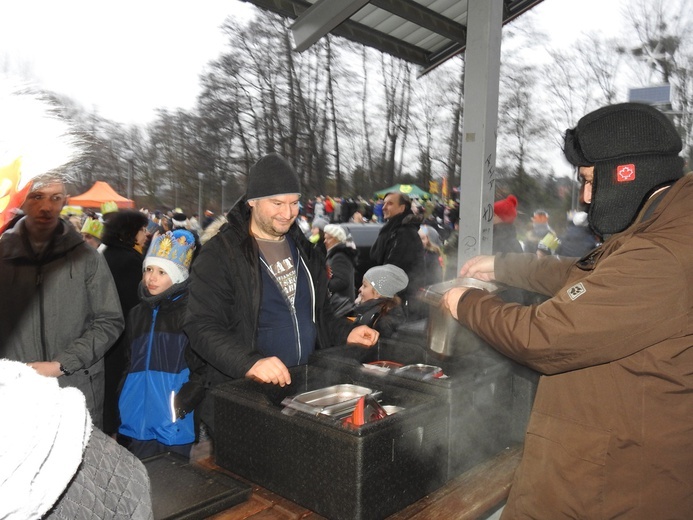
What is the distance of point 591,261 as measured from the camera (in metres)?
1.37

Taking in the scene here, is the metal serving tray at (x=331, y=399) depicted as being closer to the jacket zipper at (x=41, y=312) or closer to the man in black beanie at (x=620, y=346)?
the man in black beanie at (x=620, y=346)

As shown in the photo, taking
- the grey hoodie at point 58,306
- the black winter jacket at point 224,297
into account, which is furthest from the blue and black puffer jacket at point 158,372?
the black winter jacket at point 224,297

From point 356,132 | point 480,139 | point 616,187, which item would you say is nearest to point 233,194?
point 356,132

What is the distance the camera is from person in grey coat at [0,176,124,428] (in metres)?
2.45

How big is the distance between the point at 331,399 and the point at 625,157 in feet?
3.72

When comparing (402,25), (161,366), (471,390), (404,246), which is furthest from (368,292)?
(402,25)

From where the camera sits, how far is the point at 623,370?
1.23m

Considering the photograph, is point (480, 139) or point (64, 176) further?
point (480, 139)

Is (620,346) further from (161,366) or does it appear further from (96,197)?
(96,197)

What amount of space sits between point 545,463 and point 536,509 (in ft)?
0.41

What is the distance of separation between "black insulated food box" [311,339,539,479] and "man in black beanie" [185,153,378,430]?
23cm

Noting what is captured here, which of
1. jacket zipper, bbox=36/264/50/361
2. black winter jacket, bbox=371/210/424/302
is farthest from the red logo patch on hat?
black winter jacket, bbox=371/210/424/302

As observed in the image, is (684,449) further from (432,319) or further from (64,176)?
(64,176)

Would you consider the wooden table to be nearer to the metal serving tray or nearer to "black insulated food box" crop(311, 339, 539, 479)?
"black insulated food box" crop(311, 339, 539, 479)
